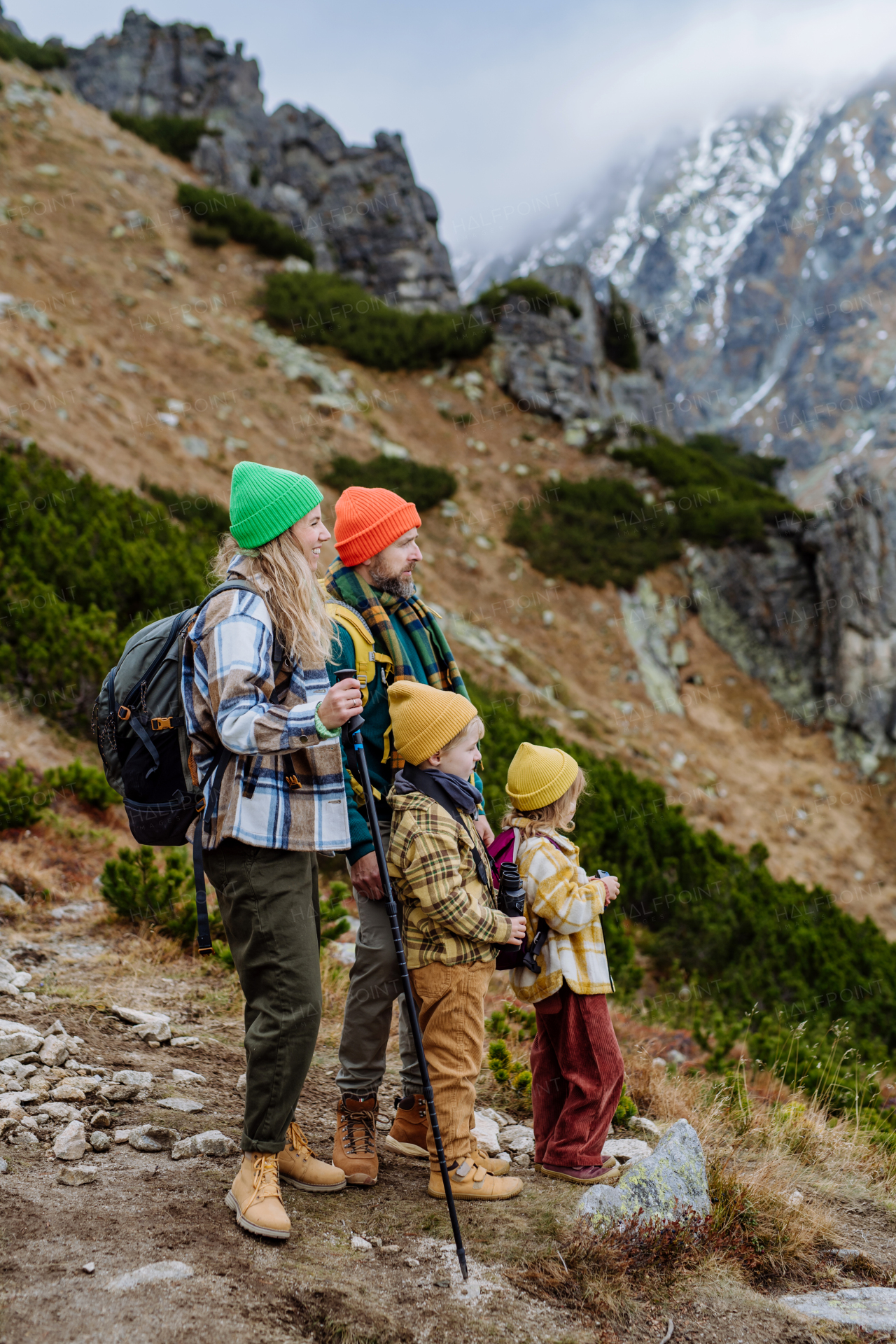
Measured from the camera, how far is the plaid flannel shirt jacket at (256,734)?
7.68 feet

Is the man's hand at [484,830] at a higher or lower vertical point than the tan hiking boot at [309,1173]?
higher

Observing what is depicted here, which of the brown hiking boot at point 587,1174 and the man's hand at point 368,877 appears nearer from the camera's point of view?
the man's hand at point 368,877

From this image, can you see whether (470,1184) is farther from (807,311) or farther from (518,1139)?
(807,311)

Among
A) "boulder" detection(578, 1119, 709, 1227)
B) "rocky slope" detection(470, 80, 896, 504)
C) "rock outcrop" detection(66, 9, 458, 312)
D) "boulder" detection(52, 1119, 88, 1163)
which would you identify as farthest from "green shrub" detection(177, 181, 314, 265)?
"rocky slope" detection(470, 80, 896, 504)

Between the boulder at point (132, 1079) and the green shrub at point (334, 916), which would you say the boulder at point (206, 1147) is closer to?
the boulder at point (132, 1079)

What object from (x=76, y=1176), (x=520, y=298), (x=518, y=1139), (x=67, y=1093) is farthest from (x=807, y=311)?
(x=76, y=1176)

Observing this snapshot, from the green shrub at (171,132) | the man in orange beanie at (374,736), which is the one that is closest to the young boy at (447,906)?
the man in orange beanie at (374,736)

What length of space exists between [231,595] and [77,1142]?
1.83 m

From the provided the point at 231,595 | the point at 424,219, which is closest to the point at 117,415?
the point at 231,595

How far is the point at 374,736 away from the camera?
3029 mm

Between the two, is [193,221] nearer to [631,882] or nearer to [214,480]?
[214,480]

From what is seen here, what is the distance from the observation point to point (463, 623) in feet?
46.9

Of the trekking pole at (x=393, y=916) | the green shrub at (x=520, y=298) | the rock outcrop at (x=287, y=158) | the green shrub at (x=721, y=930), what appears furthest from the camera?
the rock outcrop at (x=287, y=158)

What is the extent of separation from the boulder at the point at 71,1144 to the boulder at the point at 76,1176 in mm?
77
